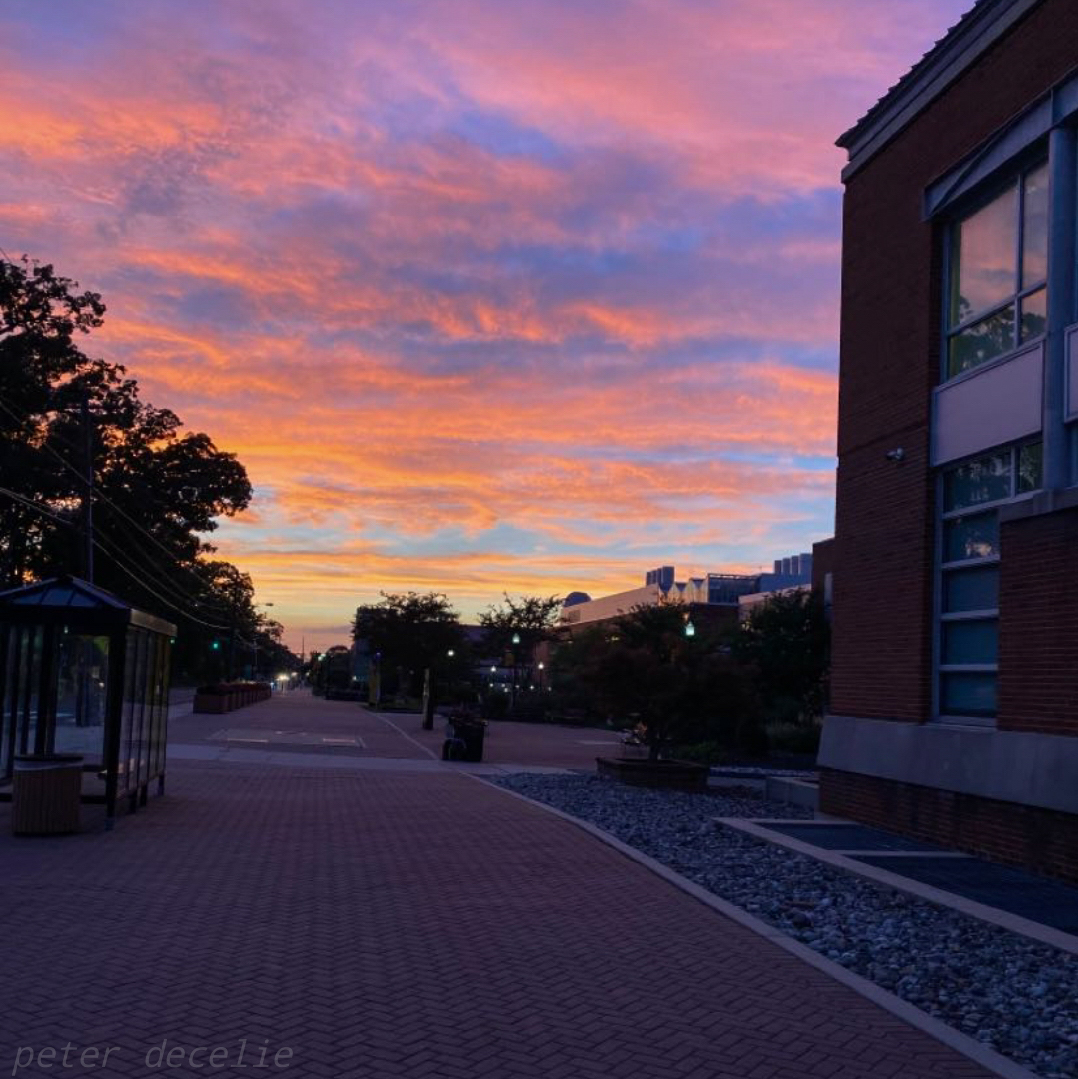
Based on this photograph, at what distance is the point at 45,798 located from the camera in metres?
12.9

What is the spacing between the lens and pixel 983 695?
1402 cm

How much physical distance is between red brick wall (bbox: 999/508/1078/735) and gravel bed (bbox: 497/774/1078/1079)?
8.18ft

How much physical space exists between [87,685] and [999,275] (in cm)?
1256

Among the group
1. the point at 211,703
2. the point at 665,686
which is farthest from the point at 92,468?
the point at 665,686

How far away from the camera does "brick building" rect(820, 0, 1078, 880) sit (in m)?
12.4

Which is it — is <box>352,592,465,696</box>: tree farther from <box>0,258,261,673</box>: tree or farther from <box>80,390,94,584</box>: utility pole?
<box>80,390,94,584</box>: utility pole

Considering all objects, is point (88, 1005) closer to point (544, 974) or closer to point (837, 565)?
point (544, 974)

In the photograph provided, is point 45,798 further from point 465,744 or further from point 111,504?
point 111,504

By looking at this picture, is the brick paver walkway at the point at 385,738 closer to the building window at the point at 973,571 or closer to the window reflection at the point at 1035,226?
the building window at the point at 973,571

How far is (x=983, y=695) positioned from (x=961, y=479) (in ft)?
8.35

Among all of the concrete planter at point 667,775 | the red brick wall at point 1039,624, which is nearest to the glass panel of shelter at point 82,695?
the concrete planter at point 667,775

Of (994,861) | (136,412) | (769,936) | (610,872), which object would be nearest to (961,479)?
(994,861)

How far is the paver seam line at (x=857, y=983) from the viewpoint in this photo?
6.16m

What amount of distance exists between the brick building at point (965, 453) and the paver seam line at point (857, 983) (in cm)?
362
